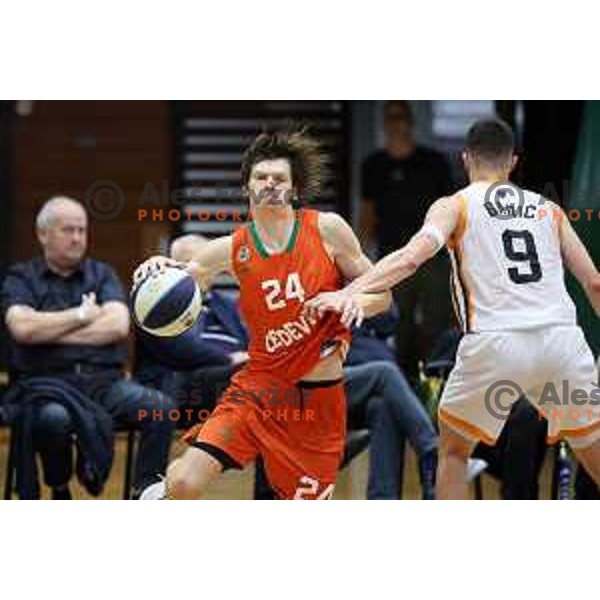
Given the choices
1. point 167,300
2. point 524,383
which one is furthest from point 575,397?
point 167,300

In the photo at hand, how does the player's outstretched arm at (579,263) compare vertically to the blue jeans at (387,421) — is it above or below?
above

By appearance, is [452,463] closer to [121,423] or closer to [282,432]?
[282,432]

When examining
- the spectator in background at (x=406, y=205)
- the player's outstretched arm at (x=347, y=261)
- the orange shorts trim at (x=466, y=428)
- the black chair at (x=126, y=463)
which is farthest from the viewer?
the spectator in background at (x=406, y=205)

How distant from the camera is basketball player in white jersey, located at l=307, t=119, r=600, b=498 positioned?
21.6 feet

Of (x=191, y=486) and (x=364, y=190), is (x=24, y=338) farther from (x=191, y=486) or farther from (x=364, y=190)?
(x=364, y=190)

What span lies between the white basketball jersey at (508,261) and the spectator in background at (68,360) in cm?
159

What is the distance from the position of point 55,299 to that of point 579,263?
2.35 m

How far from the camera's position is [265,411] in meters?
Result: 6.57

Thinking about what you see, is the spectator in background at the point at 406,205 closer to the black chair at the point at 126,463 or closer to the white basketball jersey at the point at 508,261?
the white basketball jersey at the point at 508,261

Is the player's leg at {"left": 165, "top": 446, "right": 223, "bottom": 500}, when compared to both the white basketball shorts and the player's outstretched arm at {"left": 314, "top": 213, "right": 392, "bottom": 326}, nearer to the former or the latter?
the player's outstretched arm at {"left": 314, "top": 213, "right": 392, "bottom": 326}

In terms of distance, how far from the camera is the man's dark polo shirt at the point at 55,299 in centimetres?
737

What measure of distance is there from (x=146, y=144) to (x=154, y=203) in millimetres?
402

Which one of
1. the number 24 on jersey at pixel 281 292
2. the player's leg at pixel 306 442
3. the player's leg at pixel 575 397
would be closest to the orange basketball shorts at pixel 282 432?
the player's leg at pixel 306 442

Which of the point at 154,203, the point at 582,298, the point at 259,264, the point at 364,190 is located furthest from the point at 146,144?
the point at 582,298
